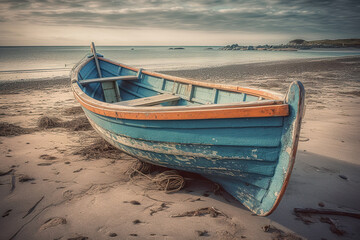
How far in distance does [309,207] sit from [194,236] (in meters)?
1.68

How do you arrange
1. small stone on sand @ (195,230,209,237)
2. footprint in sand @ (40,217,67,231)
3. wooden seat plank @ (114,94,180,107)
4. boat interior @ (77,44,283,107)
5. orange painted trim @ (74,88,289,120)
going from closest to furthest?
orange painted trim @ (74,88,289,120) < small stone on sand @ (195,230,209,237) < footprint in sand @ (40,217,67,231) < boat interior @ (77,44,283,107) < wooden seat plank @ (114,94,180,107)

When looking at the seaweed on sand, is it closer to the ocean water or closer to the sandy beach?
the sandy beach

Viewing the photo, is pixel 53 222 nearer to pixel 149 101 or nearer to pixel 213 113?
pixel 213 113

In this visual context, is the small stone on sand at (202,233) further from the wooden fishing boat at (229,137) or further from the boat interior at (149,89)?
the boat interior at (149,89)

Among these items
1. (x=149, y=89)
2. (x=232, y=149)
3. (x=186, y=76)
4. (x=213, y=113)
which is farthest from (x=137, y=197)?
(x=186, y=76)

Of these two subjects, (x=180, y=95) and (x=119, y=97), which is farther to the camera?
(x=119, y=97)

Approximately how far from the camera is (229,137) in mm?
2477

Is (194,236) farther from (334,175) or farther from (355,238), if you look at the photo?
(334,175)

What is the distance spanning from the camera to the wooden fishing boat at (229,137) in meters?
2.20

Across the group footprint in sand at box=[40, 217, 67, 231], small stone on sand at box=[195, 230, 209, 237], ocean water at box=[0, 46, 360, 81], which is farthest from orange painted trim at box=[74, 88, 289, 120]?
ocean water at box=[0, 46, 360, 81]

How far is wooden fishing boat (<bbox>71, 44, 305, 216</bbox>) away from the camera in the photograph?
2.20 meters

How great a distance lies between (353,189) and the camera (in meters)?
3.26

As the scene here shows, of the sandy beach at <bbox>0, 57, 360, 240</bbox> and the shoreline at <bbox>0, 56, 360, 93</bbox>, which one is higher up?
the shoreline at <bbox>0, 56, 360, 93</bbox>

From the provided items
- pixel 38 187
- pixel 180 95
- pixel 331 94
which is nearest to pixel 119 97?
pixel 180 95
